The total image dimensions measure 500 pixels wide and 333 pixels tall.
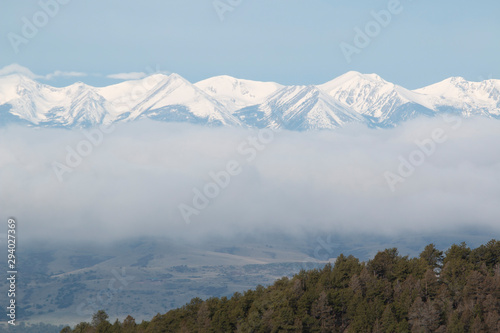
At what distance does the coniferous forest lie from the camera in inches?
5399

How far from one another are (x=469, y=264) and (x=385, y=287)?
23776 millimetres

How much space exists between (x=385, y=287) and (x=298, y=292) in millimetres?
19809

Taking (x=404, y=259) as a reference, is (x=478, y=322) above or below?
below

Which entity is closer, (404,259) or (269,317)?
(269,317)

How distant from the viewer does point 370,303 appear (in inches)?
5738

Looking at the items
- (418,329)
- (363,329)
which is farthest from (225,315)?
(418,329)

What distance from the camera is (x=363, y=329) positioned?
139250 mm

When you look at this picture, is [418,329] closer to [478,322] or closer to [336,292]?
[478,322]

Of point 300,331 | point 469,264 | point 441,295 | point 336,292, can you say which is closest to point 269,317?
point 300,331

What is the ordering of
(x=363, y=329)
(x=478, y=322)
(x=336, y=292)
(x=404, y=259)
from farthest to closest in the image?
(x=404, y=259) → (x=336, y=292) → (x=363, y=329) → (x=478, y=322)

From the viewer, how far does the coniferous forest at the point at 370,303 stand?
137 m

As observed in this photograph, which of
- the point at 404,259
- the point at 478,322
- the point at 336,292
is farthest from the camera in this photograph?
the point at 404,259

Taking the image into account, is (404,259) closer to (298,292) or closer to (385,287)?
(385,287)

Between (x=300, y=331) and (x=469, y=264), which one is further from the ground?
(x=469, y=264)
